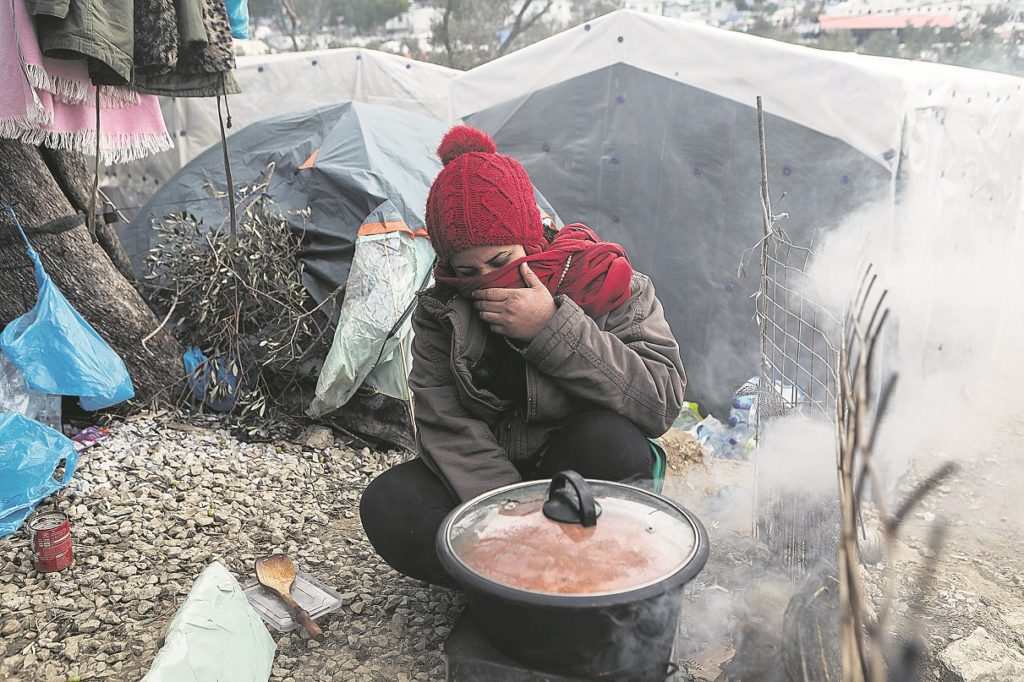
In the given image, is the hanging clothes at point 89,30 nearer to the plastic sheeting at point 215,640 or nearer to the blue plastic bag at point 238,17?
the blue plastic bag at point 238,17

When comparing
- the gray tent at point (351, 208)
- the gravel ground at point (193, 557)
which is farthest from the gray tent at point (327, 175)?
the gravel ground at point (193, 557)

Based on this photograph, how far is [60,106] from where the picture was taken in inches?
124

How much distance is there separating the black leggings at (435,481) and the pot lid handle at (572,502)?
52 centimetres

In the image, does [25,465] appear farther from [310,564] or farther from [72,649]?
[310,564]

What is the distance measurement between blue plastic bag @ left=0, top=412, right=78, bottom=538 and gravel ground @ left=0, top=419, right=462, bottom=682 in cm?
10

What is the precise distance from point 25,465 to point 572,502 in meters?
2.33

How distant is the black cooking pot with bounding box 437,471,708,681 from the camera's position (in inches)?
55.6

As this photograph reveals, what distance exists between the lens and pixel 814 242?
4273 millimetres

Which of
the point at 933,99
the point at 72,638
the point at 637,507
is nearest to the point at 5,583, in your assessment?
the point at 72,638

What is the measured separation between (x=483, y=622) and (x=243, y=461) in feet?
7.66

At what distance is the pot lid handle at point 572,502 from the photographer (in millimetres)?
1539

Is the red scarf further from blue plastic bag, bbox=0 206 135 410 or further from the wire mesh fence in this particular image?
blue plastic bag, bbox=0 206 135 410

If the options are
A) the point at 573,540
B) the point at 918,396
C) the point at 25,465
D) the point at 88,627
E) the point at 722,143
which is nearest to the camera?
the point at 573,540

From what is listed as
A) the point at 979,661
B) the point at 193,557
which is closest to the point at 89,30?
the point at 193,557
